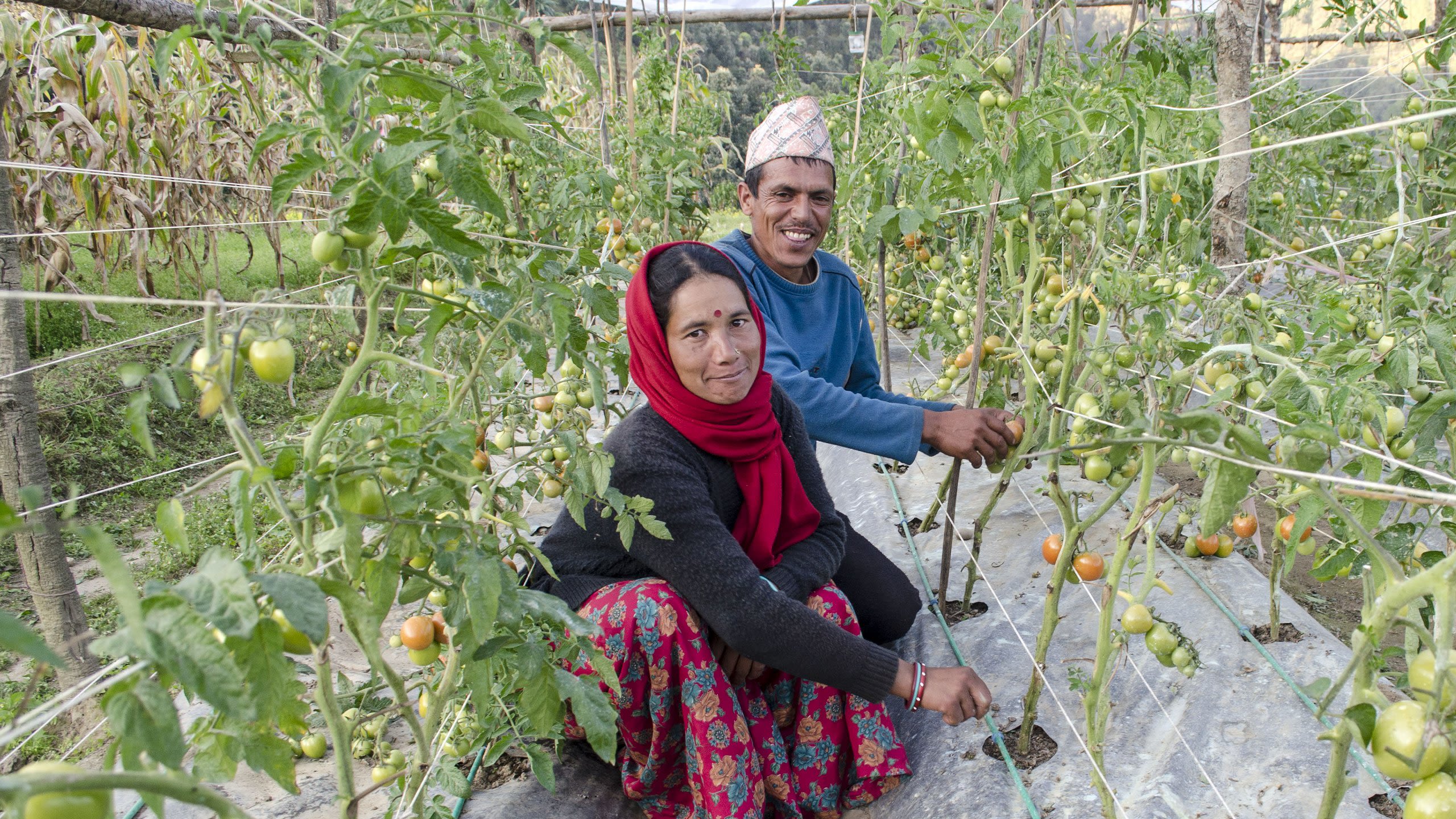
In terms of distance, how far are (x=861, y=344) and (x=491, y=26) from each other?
6.09 ft

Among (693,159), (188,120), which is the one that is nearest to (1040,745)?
(693,159)

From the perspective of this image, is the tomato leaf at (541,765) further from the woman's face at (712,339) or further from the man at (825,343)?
the man at (825,343)

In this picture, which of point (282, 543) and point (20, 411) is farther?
point (282, 543)

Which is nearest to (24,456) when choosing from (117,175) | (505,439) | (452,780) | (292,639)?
(117,175)

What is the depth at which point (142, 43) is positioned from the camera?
2.90m

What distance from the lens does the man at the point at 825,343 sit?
1.64 metres

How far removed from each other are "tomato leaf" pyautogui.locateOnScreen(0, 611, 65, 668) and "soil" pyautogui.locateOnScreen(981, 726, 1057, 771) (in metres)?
1.27

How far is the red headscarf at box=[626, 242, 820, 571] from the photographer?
1.47 m

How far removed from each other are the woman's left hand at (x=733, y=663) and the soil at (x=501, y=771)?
1.04 feet

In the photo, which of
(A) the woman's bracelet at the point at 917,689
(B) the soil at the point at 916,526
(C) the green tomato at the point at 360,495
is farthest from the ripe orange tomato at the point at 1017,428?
(C) the green tomato at the point at 360,495

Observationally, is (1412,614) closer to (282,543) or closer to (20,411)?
(20,411)

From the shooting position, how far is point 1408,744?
2.10 feet

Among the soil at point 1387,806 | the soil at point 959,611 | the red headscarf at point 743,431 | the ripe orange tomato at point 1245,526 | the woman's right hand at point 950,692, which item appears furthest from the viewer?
the soil at point 959,611

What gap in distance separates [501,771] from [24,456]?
2.96 feet
